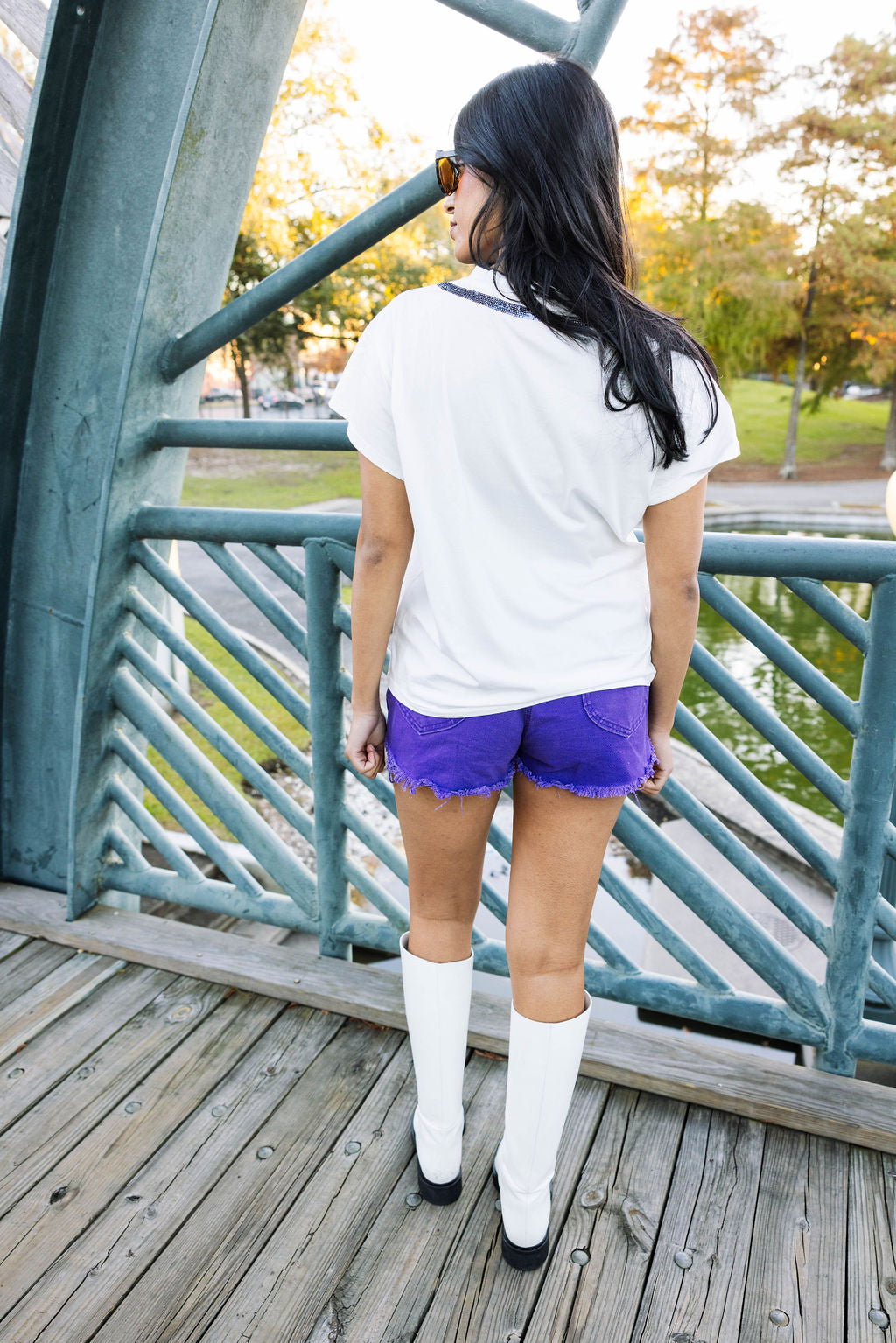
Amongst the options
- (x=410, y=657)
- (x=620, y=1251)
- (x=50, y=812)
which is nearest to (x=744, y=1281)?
(x=620, y=1251)

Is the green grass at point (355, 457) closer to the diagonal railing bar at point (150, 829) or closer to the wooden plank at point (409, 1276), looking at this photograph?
the diagonal railing bar at point (150, 829)

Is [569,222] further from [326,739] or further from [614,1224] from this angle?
[614,1224]

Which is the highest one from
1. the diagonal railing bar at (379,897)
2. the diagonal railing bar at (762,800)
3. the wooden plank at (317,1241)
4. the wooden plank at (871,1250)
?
the diagonal railing bar at (762,800)

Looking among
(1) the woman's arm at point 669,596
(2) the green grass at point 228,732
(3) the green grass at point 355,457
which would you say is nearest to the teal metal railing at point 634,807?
(1) the woman's arm at point 669,596

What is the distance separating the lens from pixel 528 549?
1121 mm

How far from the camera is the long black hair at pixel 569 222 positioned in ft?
3.33

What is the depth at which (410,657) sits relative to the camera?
4.02 feet

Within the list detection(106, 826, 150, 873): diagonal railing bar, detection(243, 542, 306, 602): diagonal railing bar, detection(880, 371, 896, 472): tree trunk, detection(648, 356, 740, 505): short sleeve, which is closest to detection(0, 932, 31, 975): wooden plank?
detection(106, 826, 150, 873): diagonal railing bar

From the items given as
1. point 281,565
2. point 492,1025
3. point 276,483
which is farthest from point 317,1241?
point 276,483

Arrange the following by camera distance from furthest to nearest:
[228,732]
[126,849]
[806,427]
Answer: [806,427], [228,732], [126,849]

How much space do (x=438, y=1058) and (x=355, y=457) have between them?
23.7 metres

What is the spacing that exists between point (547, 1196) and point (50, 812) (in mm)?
1547

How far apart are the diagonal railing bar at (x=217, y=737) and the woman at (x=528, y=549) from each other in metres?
0.73

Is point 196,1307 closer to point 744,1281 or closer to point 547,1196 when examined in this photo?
point 547,1196
